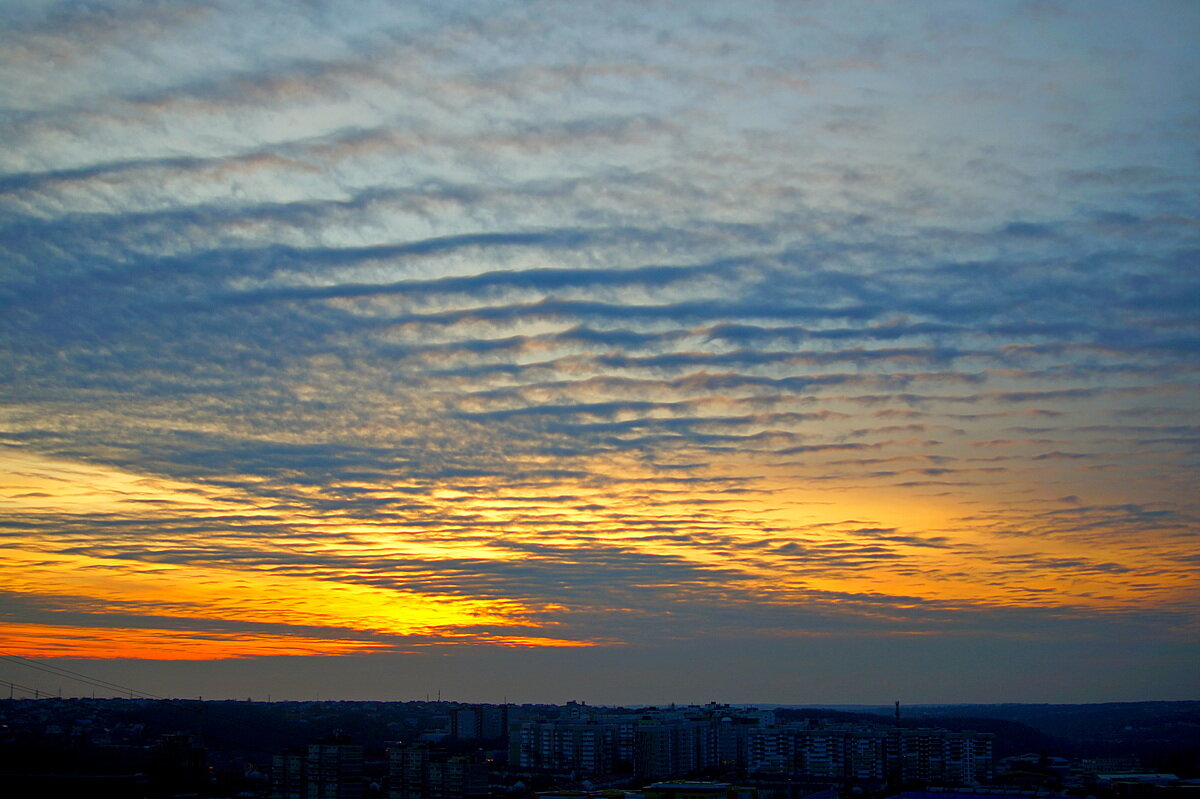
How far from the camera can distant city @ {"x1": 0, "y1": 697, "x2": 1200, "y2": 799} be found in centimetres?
5447

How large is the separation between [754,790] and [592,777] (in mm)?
28546

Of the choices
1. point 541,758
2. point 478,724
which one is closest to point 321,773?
point 541,758

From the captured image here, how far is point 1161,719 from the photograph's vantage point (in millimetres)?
156375

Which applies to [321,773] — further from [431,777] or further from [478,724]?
[478,724]

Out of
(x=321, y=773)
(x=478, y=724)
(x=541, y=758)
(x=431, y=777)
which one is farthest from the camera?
(x=478, y=724)

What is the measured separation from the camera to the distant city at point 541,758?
54469mm

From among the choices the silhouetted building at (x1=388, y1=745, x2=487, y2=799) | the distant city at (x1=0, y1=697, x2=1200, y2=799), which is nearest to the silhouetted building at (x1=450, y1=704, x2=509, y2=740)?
the distant city at (x1=0, y1=697, x2=1200, y2=799)

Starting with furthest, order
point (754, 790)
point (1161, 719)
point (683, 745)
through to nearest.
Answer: point (1161, 719)
point (683, 745)
point (754, 790)

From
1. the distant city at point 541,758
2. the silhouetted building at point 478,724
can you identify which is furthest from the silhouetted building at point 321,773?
the silhouetted building at point 478,724

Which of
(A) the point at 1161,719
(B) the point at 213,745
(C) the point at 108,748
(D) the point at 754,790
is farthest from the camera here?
(A) the point at 1161,719

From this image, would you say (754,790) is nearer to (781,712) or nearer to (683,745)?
(683,745)

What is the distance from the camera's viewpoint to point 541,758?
89.1m

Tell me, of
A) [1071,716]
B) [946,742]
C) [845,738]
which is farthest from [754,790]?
[1071,716]

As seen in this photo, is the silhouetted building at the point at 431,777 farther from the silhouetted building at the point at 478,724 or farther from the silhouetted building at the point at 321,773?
the silhouetted building at the point at 478,724
